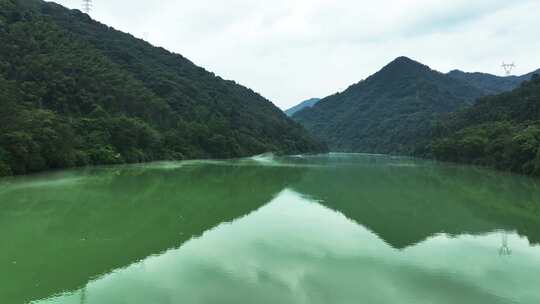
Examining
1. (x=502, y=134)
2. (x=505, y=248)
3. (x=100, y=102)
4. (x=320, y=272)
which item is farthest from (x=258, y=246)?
(x=100, y=102)

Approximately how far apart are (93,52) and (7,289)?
7203 centimetres

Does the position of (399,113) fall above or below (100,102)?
above

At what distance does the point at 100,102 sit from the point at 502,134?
4894 centimetres

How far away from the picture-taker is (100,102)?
62.0 m

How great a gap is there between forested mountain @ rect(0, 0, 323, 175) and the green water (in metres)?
10.7

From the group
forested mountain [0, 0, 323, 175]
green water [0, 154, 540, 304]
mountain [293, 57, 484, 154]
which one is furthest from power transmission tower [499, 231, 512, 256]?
mountain [293, 57, 484, 154]

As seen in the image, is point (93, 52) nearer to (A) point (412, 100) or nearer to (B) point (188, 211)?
(B) point (188, 211)

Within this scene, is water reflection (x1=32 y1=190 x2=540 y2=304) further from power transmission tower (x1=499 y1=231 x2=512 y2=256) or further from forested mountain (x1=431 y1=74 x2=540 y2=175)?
forested mountain (x1=431 y1=74 x2=540 y2=175)

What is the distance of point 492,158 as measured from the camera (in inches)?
2229

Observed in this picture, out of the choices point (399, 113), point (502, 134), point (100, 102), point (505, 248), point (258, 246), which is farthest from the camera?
point (399, 113)

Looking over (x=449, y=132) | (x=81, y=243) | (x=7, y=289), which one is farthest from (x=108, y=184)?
(x=449, y=132)

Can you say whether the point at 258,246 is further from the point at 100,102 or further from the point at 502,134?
the point at 100,102

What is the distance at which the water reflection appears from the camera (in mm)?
9812

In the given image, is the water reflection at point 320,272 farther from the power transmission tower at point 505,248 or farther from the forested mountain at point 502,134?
the forested mountain at point 502,134
